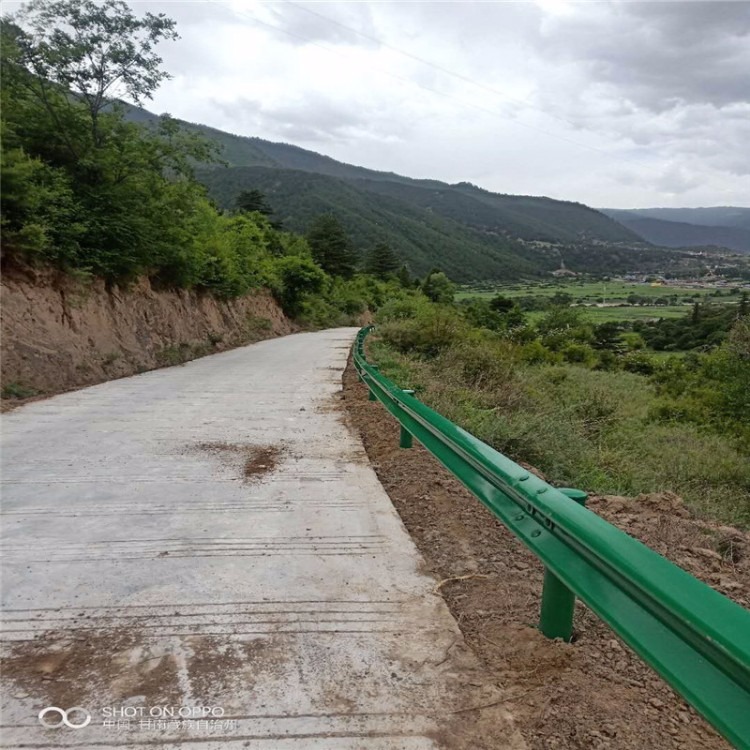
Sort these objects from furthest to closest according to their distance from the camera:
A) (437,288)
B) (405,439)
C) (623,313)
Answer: (623,313)
(437,288)
(405,439)

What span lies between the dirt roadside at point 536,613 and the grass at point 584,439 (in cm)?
148

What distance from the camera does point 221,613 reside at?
2959 mm

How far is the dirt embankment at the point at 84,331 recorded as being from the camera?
1009cm

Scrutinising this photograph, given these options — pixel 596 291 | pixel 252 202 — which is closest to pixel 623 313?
pixel 596 291

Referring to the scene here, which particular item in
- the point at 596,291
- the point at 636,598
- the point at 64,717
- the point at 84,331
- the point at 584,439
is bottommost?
the point at 584,439

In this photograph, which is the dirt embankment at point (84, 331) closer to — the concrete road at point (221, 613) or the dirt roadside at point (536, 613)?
the concrete road at point (221, 613)

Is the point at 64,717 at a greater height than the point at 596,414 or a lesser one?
greater

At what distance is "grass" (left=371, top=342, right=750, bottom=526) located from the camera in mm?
6715

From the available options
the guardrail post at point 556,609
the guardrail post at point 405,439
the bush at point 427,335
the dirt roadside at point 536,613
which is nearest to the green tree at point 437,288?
the bush at point 427,335

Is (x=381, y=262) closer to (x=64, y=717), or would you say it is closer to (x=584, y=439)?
(x=584, y=439)

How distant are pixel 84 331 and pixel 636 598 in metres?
12.4

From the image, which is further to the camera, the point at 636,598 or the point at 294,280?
the point at 294,280

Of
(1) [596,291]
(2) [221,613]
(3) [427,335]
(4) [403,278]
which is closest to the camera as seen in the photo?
(2) [221,613]

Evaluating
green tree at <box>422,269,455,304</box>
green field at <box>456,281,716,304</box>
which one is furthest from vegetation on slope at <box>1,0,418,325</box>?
green field at <box>456,281,716,304</box>
